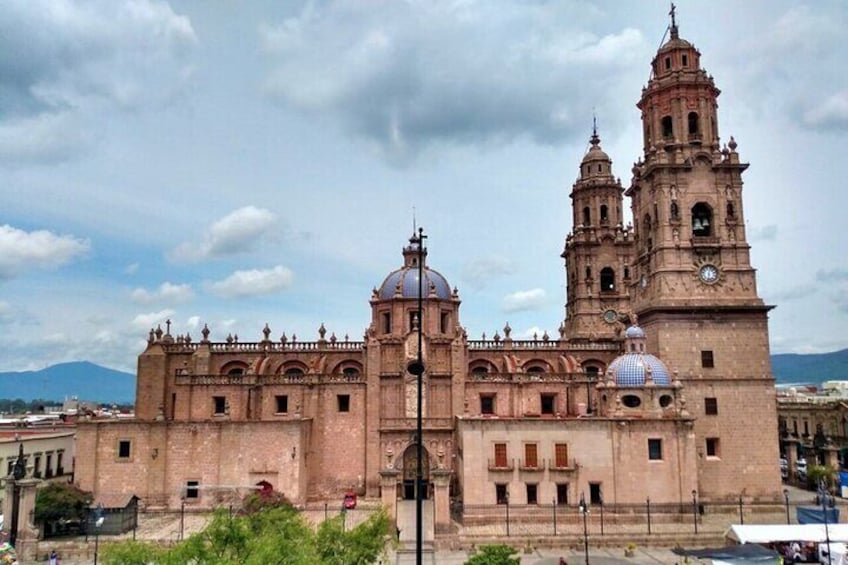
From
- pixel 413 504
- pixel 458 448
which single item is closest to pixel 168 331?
pixel 458 448

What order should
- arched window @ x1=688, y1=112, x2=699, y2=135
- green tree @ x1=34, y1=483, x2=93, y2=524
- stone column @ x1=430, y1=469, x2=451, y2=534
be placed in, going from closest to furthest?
1. stone column @ x1=430, y1=469, x2=451, y2=534
2. green tree @ x1=34, y1=483, x2=93, y2=524
3. arched window @ x1=688, y1=112, x2=699, y2=135

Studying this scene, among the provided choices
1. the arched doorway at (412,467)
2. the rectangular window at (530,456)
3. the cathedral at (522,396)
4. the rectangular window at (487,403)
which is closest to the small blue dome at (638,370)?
the cathedral at (522,396)

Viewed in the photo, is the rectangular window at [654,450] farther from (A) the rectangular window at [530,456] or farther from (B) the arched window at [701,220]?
(B) the arched window at [701,220]

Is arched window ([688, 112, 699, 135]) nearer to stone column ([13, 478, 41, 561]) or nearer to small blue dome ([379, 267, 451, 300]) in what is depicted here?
small blue dome ([379, 267, 451, 300])

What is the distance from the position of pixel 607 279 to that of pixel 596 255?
251 cm

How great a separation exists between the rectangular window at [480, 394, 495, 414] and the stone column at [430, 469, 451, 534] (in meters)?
12.1

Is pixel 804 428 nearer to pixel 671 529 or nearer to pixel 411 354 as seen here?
pixel 671 529

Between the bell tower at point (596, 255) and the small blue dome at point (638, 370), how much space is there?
15775mm

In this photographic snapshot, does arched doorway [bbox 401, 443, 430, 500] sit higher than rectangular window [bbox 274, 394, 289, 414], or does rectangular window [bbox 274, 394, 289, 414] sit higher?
rectangular window [bbox 274, 394, 289, 414]

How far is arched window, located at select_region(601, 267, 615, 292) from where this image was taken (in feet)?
196

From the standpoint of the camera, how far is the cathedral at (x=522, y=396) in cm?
3844

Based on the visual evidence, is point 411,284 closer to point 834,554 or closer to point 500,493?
point 500,493

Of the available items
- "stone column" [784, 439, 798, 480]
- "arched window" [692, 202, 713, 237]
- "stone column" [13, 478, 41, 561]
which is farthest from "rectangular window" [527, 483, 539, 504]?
"stone column" [784, 439, 798, 480]

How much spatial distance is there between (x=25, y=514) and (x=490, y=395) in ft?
93.5
